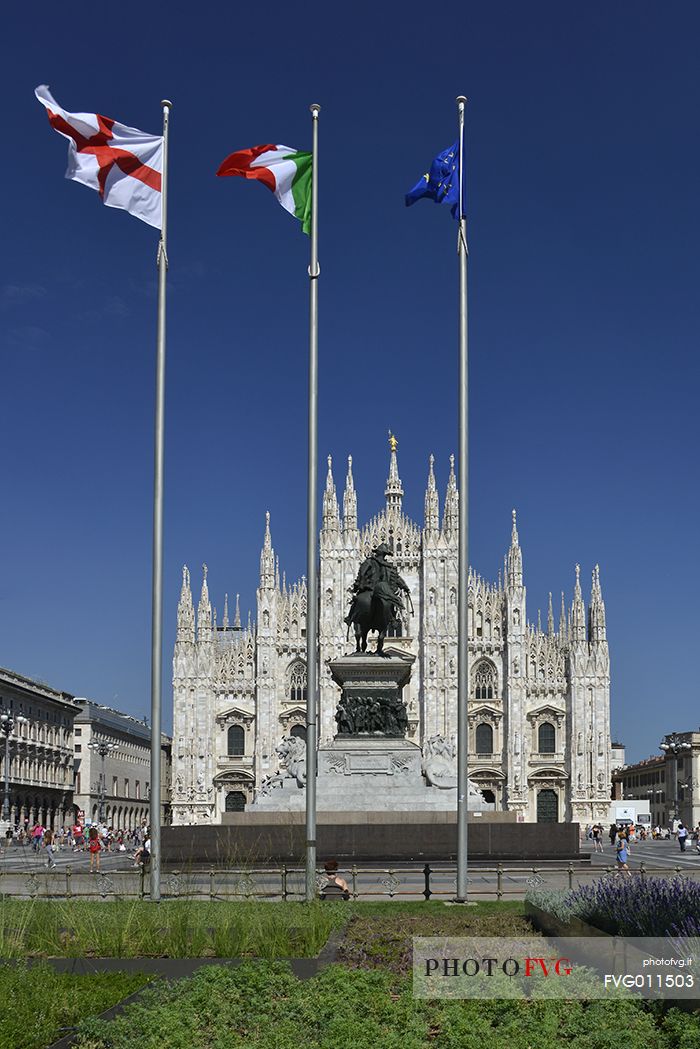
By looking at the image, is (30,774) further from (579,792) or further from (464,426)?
(464,426)

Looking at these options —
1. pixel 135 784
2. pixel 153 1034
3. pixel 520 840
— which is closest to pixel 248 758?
pixel 135 784

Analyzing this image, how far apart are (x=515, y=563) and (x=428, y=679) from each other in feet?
31.8

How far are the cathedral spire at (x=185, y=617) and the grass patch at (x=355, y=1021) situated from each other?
75.2 meters

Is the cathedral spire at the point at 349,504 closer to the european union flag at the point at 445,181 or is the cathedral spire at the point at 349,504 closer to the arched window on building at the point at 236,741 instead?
the arched window on building at the point at 236,741

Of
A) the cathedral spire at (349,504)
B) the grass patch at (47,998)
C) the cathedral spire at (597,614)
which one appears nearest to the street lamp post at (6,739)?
the cathedral spire at (349,504)

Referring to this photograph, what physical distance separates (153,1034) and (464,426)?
44.3 ft

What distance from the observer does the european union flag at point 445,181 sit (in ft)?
73.2

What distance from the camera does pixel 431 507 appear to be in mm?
84812

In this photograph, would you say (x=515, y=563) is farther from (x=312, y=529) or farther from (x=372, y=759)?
(x=312, y=529)

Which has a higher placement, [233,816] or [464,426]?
[464,426]

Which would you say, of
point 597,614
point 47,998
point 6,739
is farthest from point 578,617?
point 47,998

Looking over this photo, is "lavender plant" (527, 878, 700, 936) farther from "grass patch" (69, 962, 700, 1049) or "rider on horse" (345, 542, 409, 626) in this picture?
"rider on horse" (345, 542, 409, 626)

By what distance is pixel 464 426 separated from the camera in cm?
2105

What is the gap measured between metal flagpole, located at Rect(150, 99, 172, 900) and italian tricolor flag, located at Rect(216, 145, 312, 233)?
4.25ft
